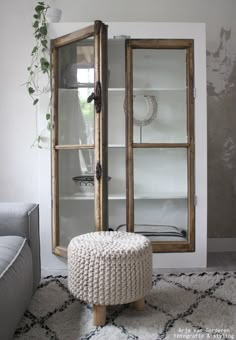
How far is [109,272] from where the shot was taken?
1622 millimetres

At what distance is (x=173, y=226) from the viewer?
8.67 ft

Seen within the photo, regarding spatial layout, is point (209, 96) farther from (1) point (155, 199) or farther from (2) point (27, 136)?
(2) point (27, 136)

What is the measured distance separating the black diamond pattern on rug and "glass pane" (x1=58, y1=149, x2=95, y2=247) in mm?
464

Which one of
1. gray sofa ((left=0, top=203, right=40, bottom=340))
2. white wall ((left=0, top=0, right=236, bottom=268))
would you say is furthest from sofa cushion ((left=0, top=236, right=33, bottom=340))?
white wall ((left=0, top=0, right=236, bottom=268))

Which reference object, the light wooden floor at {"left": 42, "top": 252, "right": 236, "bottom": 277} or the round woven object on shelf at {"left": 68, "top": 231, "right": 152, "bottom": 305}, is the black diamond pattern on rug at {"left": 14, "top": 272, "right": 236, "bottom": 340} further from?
the light wooden floor at {"left": 42, "top": 252, "right": 236, "bottom": 277}

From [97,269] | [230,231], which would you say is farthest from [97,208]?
[230,231]

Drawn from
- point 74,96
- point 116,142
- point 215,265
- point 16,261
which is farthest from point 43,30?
point 215,265

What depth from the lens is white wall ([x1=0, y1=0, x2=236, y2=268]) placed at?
2838mm

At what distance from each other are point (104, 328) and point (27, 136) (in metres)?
1.79

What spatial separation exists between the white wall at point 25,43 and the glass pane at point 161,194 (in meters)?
0.92

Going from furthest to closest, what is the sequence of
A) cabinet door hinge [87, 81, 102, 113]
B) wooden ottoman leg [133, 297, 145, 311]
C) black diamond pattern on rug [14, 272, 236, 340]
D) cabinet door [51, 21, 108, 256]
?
cabinet door [51, 21, 108, 256], cabinet door hinge [87, 81, 102, 113], wooden ottoman leg [133, 297, 145, 311], black diamond pattern on rug [14, 272, 236, 340]

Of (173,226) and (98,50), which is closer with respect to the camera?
(98,50)

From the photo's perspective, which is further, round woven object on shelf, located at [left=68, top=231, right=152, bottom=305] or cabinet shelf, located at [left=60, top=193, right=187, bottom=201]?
cabinet shelf, located at [left=60, top=193, right=187, bottom=201]

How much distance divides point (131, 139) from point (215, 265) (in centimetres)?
116
